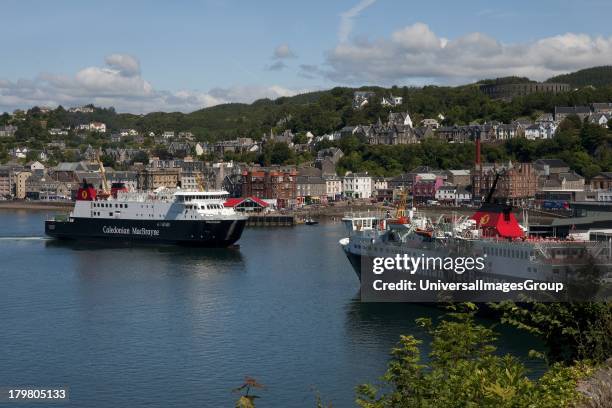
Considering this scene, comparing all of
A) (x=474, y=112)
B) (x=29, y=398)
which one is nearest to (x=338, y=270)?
(x=29, y=398)

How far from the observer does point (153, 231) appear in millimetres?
51344

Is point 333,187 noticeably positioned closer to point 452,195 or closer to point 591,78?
point 452,195

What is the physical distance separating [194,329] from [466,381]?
17.2 meters

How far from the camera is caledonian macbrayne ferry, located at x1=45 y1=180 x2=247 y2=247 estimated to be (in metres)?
49.1

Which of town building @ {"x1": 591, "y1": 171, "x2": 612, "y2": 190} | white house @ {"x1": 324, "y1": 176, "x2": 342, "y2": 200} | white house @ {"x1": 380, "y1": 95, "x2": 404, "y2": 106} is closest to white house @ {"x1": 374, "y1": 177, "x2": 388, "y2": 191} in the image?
white house @ {"x1": 324, "y1": 176, "x2": 342, "y2": 200}

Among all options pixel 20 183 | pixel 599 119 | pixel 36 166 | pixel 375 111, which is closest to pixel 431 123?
pixel 375 111

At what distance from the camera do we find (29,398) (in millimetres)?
19484

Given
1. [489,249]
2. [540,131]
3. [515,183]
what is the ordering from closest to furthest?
[489,249]
[515,183]
[540,131]

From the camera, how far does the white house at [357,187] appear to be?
91125 millimetres

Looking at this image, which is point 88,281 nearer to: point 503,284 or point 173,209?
point 173,209

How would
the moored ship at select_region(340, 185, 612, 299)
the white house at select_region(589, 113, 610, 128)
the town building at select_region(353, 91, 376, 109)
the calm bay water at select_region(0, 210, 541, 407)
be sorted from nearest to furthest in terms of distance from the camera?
1. the calm bay water at select_region(0, 210, 541, 407)
2. the moored ship at select_region(340, 185, 612, 299)
3. the white house at select_region(589, 113, 610, 128)
4. the town building at select_region(353, 91, 376, 109)

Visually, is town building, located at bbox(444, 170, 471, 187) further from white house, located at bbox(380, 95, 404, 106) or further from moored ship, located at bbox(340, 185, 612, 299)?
moored ship, located at bbox(340, 185, 612, 299)

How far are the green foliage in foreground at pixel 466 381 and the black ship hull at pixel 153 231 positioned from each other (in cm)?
3696

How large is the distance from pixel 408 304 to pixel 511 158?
205 ft
